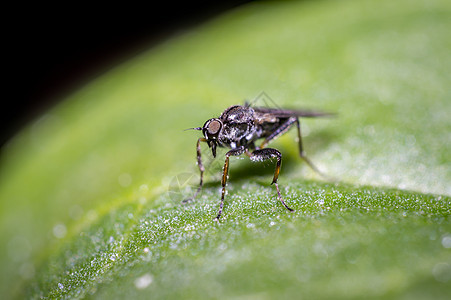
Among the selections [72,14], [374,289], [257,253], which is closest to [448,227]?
[374,289]

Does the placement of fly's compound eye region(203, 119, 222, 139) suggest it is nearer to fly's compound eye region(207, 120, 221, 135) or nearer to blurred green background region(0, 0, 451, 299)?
fly's compound eye region(207, 120, 221, 135)

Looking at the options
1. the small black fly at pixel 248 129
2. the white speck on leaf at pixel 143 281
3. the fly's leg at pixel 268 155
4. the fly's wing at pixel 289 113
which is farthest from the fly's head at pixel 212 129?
the white speck on leaf at pixel 143 281

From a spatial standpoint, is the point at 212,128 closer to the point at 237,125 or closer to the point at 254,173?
the point at 237,125

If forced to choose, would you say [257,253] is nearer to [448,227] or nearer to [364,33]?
[448,227]

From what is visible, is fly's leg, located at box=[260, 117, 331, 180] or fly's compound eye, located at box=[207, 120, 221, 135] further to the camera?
fly's compound eye, located at box=[207, 120, 221, 135]

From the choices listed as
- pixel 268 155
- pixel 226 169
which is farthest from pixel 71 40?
pixel 268 155

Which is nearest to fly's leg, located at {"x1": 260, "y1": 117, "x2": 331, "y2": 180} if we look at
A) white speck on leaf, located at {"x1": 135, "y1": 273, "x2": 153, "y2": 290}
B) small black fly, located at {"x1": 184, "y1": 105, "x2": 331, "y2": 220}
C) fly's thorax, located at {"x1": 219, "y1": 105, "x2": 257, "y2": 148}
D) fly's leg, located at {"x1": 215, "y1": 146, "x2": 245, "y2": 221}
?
small black fly, located at {"x1": 184, "y1": 105, "x2": 331, "y2": 220}
